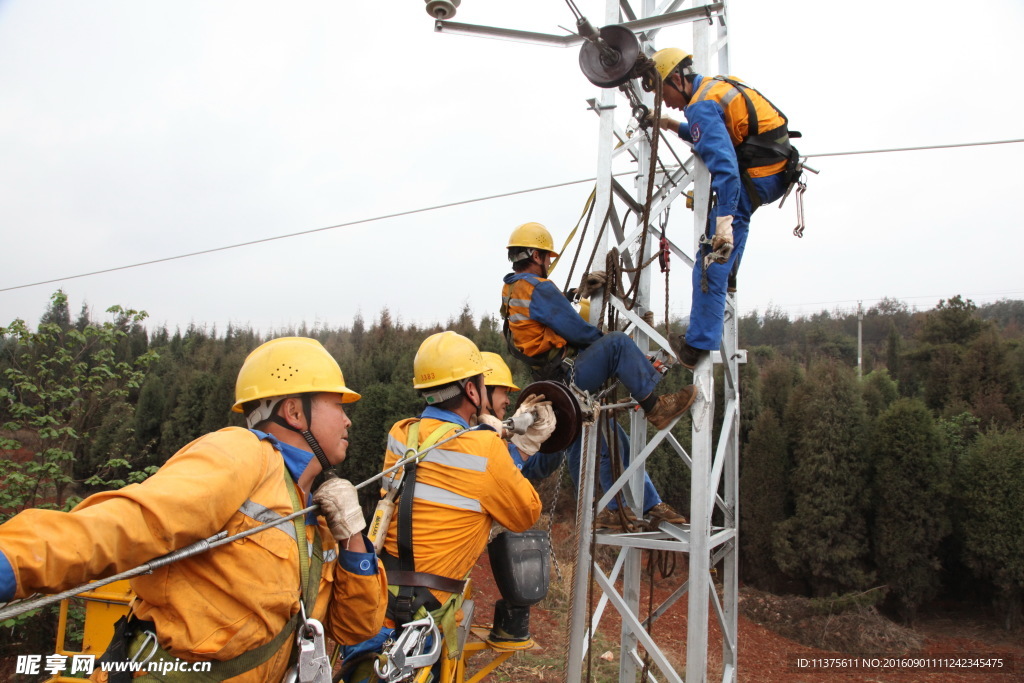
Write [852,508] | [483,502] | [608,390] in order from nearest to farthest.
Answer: [483,502]
[608,390]
[852,508]

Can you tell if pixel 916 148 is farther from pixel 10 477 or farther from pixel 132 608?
pixel 10 477

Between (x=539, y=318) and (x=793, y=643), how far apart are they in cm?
849

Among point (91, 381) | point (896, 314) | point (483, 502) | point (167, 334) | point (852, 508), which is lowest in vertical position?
point (852, 508)

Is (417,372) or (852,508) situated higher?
(417,372)

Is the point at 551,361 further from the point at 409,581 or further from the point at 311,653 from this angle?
the point at 311,653

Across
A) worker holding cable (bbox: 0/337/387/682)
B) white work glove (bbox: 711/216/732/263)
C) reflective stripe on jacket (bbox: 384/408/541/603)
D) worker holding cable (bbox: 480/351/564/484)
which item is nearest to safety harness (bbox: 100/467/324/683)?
worker holding cable (bbox: 0/337/387/682)

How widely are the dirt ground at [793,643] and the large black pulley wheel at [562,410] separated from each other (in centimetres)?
430

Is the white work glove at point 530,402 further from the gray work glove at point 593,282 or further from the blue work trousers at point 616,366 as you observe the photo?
the gray work glove at point 593,282

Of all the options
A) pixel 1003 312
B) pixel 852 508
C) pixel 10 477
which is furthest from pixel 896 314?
pixel 10 477

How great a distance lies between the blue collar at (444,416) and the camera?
3.42 m

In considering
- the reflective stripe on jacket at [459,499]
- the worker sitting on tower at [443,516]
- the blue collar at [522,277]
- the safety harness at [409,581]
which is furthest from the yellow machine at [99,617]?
the blue collar at [522,277]

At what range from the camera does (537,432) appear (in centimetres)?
398

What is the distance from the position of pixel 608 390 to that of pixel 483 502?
1.53m

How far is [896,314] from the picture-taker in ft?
113
